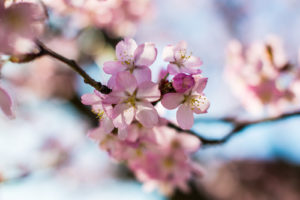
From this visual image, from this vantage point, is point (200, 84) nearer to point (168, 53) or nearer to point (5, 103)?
point (168, 53)

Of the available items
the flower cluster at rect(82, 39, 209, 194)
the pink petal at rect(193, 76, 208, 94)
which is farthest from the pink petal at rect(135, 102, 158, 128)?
the pink petal at rect(193, 76, 208, 94)

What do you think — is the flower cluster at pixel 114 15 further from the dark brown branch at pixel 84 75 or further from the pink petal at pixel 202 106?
the pink petal at pixel 202 106

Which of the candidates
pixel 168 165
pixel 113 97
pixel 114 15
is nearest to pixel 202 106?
pixel 113 97

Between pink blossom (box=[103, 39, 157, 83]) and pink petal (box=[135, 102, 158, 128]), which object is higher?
pink blossom (box=[103, 39, 157, 83])

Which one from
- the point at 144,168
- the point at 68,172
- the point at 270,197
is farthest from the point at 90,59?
the point at 270,197

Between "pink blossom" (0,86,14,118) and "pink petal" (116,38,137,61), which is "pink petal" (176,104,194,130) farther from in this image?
"pink blossom" (0,86,14,118)

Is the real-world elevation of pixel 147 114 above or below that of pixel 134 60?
below
